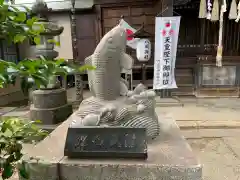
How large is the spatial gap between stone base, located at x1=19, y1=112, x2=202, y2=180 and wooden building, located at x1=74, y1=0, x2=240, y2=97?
401 cm

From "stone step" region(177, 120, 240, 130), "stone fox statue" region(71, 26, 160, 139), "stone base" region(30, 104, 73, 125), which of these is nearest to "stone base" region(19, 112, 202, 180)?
"stone fox statue" region(71, 26, 160, 139)

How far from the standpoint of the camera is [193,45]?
6344 millimetres

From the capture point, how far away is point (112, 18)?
661 centimetres

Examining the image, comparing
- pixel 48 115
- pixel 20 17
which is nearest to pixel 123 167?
pixel 20 17

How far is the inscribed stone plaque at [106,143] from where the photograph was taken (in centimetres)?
163

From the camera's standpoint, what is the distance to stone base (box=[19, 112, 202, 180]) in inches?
59.9

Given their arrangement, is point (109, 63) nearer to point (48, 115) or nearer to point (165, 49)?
point (48, 115)

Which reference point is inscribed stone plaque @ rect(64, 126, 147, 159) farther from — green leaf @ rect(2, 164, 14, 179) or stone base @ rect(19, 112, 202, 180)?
green leaf @ rect(2, 164, 14, 179)

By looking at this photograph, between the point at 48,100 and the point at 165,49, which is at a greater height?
the point at 165,49

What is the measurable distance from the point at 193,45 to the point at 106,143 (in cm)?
555

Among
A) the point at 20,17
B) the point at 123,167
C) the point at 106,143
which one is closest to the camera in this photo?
the point at 20,17

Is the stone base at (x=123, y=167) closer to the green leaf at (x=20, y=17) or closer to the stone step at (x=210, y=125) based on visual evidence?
the green leaf at (x=20, y=17)

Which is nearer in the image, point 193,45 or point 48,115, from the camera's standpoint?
point 48,115

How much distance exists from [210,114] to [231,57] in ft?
7.86
